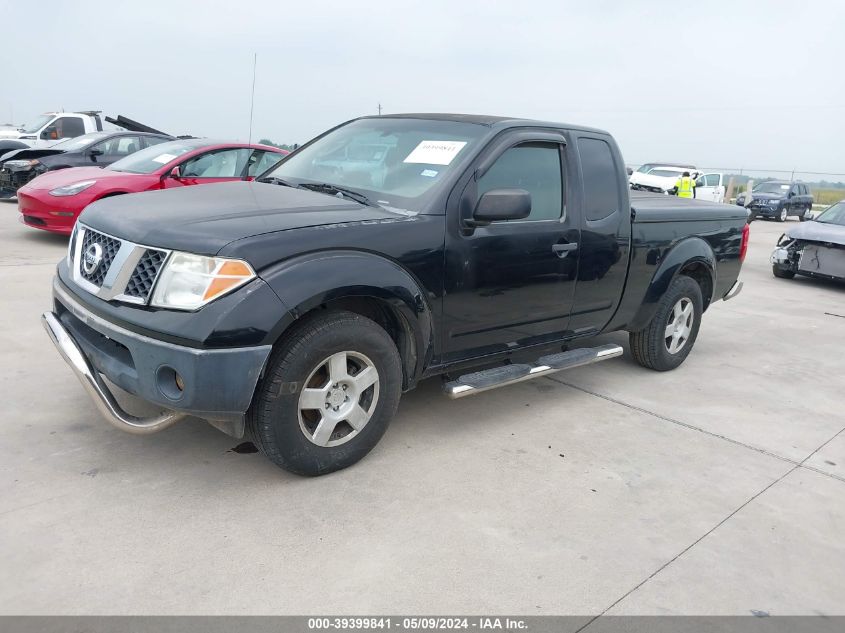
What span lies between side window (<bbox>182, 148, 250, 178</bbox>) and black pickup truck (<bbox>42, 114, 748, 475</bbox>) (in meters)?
4.64

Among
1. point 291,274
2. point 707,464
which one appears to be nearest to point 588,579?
point 707,464

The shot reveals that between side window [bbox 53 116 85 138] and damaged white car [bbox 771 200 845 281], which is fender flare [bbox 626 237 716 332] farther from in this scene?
side window [bbox 53 116 85 138]

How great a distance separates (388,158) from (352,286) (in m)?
1.18

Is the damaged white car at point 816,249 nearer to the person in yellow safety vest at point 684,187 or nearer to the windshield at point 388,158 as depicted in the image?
the windshield at point 388,158

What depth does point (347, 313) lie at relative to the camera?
329 centimetres

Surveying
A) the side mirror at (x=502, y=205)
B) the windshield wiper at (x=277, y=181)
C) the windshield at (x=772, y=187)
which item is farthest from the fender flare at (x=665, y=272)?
the windshield at (x=772, y=187)

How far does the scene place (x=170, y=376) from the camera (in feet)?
9.68

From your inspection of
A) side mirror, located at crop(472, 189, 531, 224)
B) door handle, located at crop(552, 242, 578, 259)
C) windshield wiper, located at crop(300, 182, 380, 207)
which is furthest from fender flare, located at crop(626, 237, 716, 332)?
windshield wiper, located at crop(300, 182, 380, 207)

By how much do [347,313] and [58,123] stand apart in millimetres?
17018

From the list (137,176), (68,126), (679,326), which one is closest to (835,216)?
(679,326)

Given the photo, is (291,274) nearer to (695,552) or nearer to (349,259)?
(349,259)

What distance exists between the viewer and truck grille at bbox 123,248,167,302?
3.00 m

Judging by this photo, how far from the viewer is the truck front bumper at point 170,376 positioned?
112 inches

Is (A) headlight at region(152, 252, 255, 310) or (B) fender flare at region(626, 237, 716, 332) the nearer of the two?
(A) headlight at region(152, 252, 255, 310)
